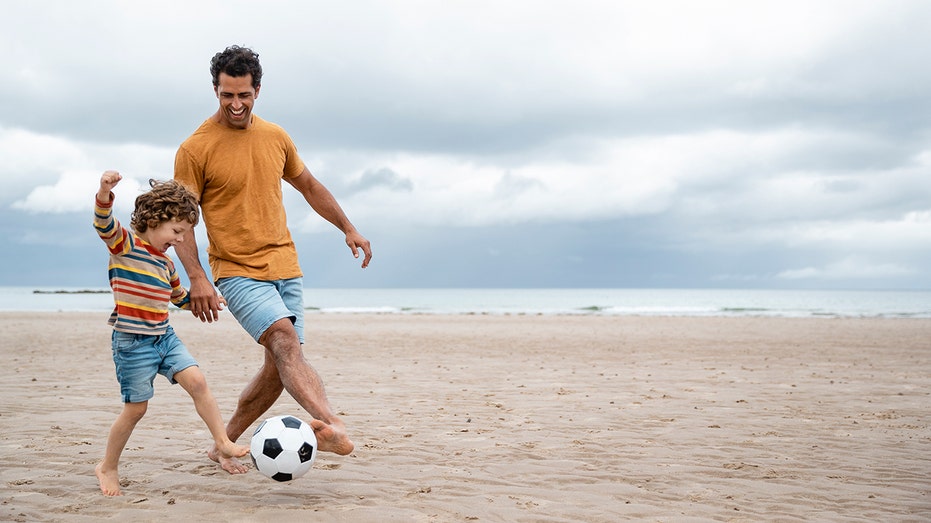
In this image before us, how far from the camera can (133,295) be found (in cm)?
401

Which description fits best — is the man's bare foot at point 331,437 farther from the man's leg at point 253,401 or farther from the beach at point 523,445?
the man's leg at point 253,401

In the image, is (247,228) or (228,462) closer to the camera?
(247,228)

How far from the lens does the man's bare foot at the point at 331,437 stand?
144 inches

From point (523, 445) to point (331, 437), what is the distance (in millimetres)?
2392

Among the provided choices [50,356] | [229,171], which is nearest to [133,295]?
[229,171]

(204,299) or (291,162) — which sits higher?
(291,162)

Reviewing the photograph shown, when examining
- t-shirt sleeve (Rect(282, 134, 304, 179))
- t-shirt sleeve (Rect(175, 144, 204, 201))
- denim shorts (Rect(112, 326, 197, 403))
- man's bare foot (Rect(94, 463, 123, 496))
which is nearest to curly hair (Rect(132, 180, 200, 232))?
t-shirt sleeve (Rect(175, 144, 204, 201))

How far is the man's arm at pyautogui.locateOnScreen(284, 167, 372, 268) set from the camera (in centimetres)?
475

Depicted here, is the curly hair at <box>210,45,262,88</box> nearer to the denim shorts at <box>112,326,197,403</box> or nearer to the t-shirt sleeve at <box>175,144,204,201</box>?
the t-shirt sleeve at <box>175,144,204,201</box>

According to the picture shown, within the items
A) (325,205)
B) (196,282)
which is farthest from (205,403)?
(325,205)

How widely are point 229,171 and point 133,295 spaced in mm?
833

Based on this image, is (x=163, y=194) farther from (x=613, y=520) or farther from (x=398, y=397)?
(x=398, y=397)

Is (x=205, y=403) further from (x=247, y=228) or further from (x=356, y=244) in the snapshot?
(x=356, y=244)

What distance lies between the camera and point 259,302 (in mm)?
4051
